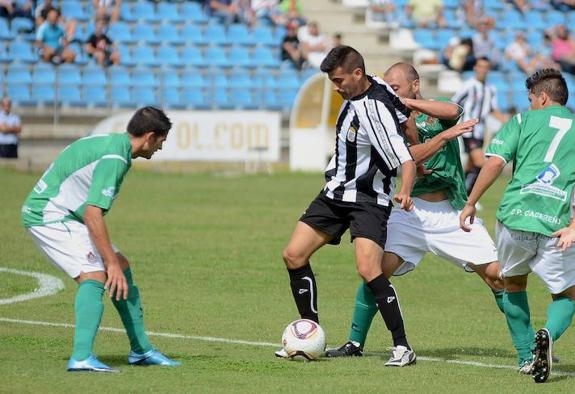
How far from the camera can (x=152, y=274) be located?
13664 mm

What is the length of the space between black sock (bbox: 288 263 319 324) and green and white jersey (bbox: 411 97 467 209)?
3.53 ft

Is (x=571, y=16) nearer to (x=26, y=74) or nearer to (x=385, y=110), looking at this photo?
(x=26, y=74)

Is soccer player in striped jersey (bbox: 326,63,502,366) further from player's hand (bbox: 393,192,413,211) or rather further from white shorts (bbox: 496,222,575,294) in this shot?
white shorts (bbox: 496,222,575,294)

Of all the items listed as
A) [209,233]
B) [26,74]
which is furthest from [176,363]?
[26,74]

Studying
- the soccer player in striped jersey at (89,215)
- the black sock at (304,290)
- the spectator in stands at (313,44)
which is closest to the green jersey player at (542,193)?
the black sock at (304,290)

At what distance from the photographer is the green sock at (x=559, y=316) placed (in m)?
8.12

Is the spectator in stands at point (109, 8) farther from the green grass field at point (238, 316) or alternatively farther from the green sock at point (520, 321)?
the green sock at point (520, 321)

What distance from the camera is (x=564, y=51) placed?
32938 millimetres

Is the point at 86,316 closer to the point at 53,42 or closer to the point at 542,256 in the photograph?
the point at 542,256

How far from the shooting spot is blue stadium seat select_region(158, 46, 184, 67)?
98.3 ft

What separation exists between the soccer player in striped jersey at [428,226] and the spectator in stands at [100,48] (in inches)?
791

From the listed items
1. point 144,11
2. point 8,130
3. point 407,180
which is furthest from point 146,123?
point 144,11

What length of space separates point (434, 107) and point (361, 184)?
76 cm

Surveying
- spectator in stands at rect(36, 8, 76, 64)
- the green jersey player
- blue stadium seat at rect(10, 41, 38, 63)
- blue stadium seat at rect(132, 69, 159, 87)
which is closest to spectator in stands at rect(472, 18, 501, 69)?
blue stadium seat at rect(132, 69, 159, 87)
